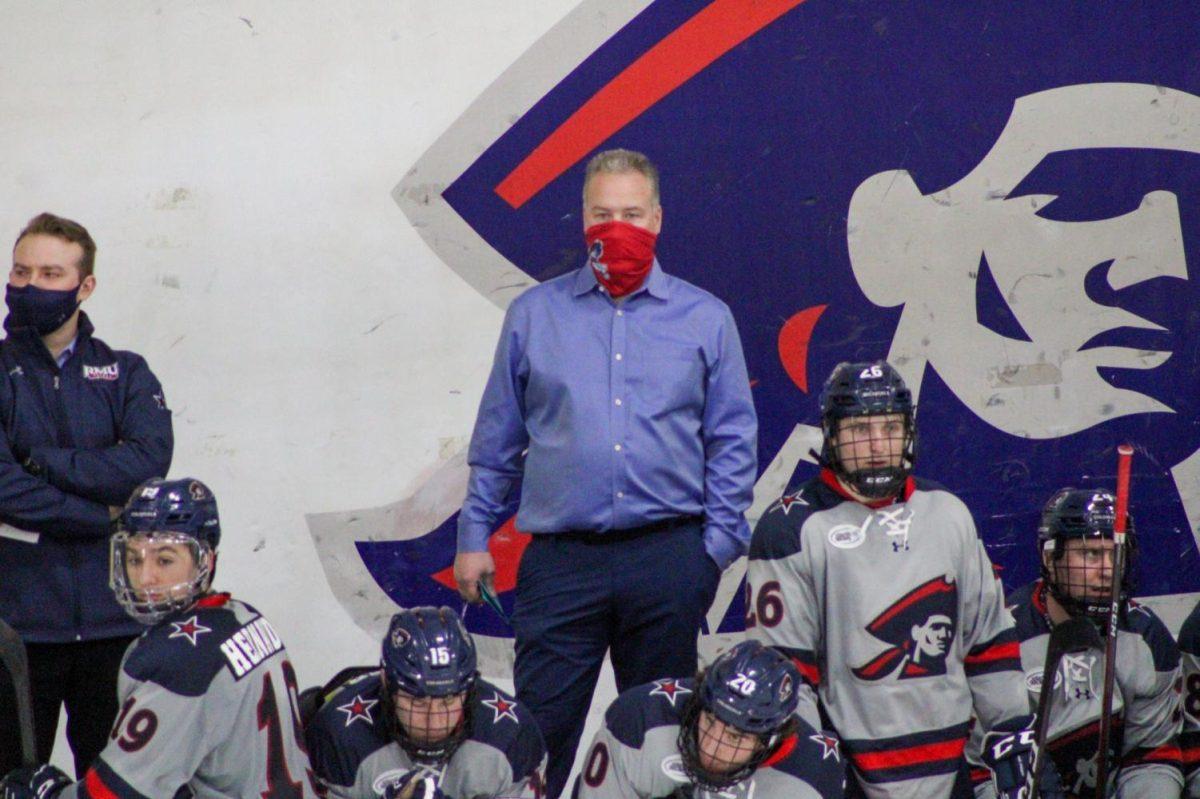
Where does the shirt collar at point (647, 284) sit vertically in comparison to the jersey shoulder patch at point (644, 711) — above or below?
above

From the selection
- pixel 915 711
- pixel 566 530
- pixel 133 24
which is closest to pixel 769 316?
pixel 566 530

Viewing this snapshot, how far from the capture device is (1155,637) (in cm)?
346

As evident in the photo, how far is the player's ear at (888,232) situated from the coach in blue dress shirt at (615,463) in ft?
2.94

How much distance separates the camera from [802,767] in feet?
9.20

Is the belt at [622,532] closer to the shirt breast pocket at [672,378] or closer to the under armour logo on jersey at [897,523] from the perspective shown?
the shirt breast pocket at [672,378]

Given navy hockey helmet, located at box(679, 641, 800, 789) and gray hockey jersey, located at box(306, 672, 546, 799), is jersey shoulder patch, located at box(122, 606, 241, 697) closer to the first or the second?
gray hockey jersey, located at box(306, 672, 546, 799)

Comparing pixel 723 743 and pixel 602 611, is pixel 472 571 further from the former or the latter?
pixel 723 743

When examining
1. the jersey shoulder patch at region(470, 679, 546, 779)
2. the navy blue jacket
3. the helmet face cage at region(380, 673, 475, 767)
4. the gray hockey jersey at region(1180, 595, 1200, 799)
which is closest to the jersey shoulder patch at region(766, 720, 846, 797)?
the jersey shoulder patch at region(470, 679, 546, 779)

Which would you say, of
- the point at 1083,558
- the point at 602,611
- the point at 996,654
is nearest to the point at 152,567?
the point at 602,611

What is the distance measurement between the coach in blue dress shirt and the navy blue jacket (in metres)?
0.68

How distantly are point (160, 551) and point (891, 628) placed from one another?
1.29 m

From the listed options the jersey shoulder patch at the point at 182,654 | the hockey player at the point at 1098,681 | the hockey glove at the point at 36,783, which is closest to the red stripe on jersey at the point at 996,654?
the hockey player at the point at 1098,681

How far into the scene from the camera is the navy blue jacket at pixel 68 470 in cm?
318

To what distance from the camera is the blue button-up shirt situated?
3.16 meters
